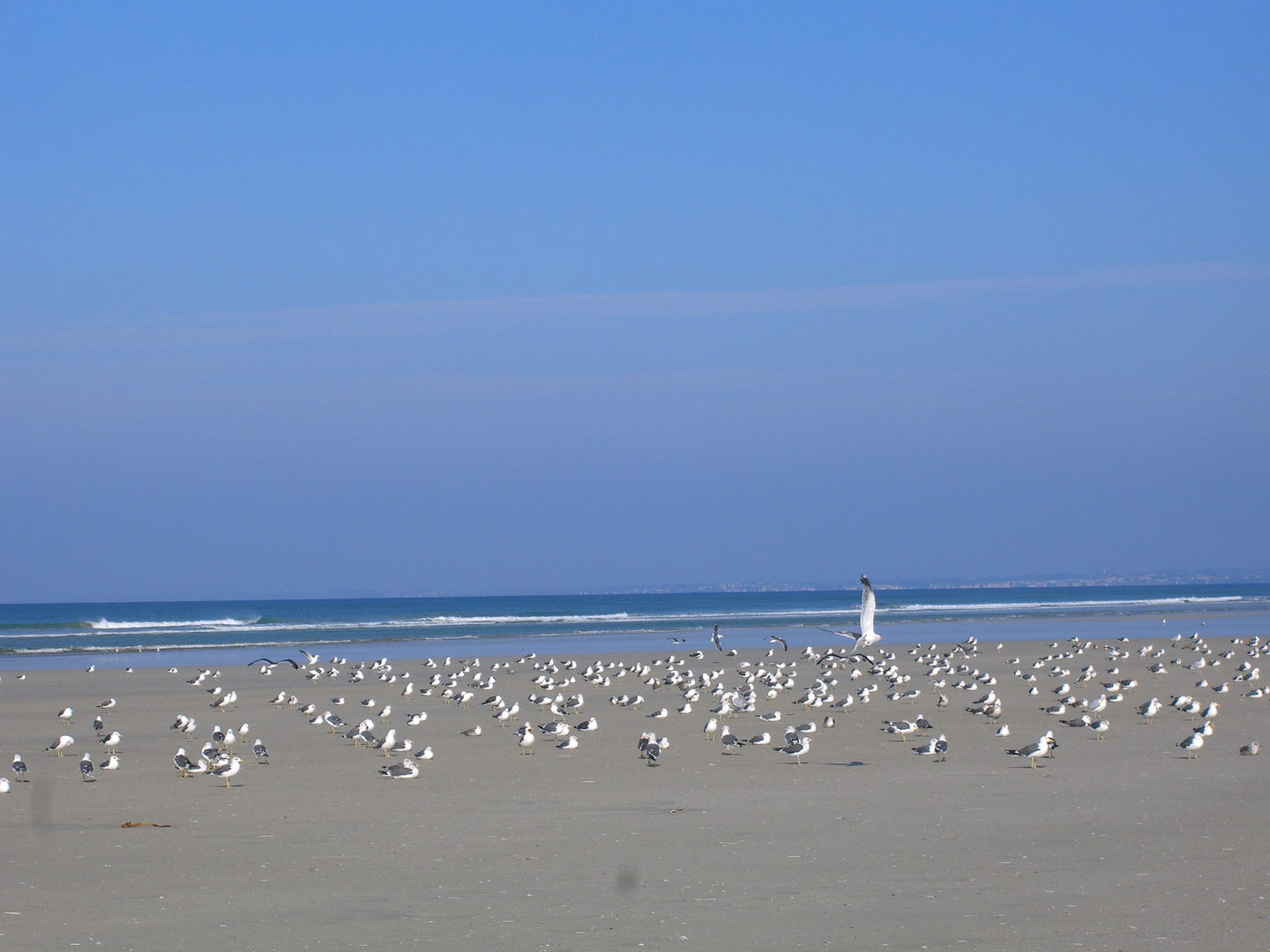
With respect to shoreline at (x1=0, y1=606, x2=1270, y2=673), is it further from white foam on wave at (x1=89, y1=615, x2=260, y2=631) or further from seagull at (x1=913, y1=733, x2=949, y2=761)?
seagull at (x1=913, y1=733, x2=949, y2=761)

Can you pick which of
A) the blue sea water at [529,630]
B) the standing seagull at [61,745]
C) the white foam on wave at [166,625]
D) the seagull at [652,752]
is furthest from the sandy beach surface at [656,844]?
the white foam on wave at [166,625]

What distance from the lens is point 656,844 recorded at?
11.1 metres

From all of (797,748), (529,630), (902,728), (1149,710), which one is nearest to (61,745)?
(797,748)

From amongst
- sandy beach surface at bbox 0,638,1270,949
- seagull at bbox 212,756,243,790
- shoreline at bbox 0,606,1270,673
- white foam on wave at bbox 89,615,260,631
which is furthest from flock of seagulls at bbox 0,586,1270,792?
white foam on wave at bbox 89,615,260,631

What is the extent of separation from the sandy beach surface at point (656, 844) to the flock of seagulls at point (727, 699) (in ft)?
0.97

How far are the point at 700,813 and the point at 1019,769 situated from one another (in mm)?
4713

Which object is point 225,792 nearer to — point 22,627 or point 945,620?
point 945,620

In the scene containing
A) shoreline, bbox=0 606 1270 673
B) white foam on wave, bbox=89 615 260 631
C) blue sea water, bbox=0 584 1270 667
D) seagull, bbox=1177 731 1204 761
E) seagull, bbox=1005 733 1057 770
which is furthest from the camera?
white foam on wave, bbox=89 615 260 631

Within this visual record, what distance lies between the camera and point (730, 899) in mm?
9070

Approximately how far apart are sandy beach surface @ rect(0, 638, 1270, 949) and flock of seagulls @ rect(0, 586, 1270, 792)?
30cm

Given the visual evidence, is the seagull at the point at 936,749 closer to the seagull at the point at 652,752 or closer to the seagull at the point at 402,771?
the seagull at the point at 652,752

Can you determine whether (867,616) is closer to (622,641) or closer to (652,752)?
(652,752)

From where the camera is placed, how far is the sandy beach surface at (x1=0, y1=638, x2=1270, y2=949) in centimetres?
835

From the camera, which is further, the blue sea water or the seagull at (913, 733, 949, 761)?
the blue sea water
